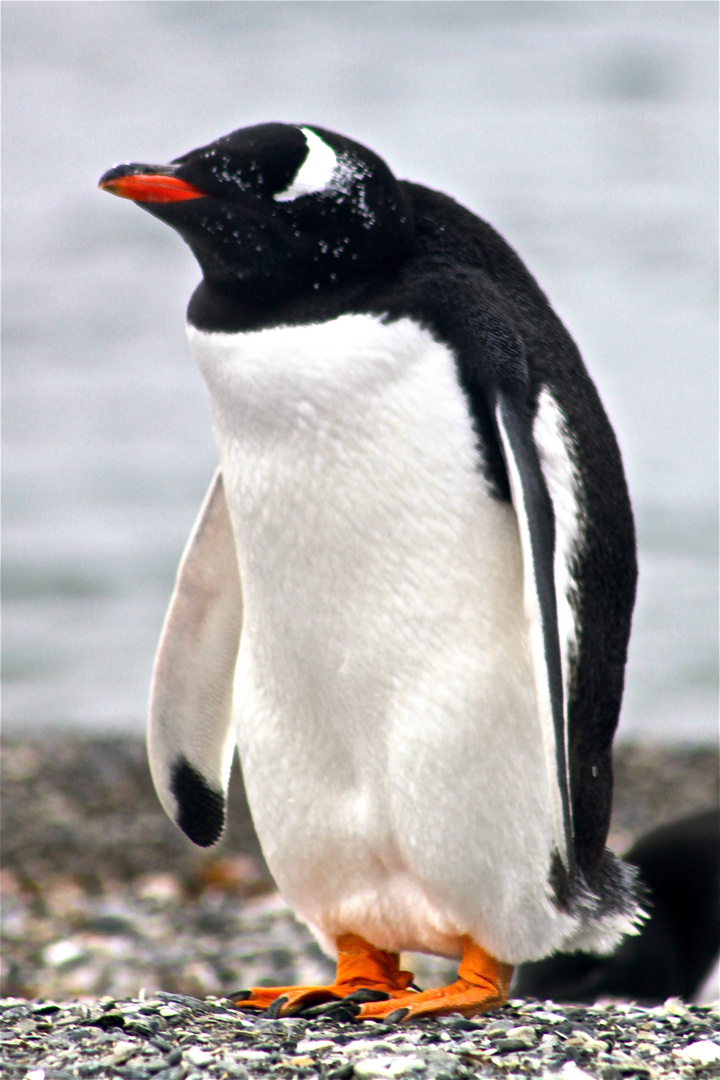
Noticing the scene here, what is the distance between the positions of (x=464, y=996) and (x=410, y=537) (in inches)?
29.4

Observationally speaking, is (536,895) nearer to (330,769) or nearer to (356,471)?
(330,769)

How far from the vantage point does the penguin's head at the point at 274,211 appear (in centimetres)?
229

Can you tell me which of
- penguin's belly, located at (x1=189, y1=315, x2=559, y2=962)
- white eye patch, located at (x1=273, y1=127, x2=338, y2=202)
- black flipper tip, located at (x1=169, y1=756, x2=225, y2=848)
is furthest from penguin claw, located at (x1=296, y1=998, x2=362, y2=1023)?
white eye patch, located at (x1=273, y1=127, x2=338, y2=202)

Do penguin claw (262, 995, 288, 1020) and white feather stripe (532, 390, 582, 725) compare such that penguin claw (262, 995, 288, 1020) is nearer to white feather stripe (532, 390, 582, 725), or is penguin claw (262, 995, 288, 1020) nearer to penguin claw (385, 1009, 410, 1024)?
penguin claw (385, 1009, 410, 1024)

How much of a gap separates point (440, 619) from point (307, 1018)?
26.9 inches

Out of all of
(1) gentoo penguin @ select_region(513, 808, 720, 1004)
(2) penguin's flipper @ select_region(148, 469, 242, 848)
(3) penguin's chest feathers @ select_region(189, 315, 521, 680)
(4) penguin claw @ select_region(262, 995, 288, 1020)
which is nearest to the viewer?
(3) penguin's chest feathers @ select_region(189, 315, 521, 680)

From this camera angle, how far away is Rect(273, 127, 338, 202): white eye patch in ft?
7.54

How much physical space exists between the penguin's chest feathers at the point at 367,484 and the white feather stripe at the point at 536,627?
0.09 meters

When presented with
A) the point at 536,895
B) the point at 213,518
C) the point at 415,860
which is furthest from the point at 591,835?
the point at 213,518

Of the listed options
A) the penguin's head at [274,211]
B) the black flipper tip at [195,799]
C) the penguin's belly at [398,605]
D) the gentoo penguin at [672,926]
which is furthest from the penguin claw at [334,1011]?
the gentoo penguin at [672,926]

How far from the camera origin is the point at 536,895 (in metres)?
2.37

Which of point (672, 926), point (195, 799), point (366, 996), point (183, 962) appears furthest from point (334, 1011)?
point (672, 926)

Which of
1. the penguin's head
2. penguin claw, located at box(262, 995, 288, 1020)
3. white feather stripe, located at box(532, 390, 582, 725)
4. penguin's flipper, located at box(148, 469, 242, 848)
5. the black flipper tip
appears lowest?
penguin claw, located at box(262, 995, 288, 1020)

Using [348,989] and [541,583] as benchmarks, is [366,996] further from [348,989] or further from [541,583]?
[541,583]
